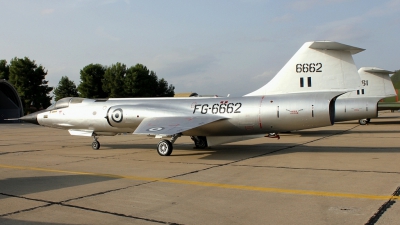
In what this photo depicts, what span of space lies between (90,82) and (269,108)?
60.0 m

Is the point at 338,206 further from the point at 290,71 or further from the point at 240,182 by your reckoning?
the point at 290,71

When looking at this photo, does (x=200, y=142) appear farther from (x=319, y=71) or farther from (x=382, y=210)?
(x=382, y=210)

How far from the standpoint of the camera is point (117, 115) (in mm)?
14234

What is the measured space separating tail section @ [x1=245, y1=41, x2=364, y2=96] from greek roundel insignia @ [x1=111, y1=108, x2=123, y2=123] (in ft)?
19.0

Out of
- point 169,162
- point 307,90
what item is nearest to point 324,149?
point 307,90

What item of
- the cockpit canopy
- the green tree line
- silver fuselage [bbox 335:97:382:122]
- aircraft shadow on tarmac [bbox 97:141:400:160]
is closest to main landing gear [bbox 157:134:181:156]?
aircraft shadow on tarmac [bbox 97:141:400:160]

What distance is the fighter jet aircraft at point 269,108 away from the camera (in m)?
11.6

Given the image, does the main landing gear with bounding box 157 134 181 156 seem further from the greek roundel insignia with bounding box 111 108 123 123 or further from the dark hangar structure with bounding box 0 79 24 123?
the dark hangar structure with bounding box 0 79 24 123

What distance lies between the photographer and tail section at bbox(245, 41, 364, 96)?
11.8 metres

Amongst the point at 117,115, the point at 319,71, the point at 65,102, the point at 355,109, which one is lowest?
the point at 355,109

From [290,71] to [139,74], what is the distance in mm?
57061

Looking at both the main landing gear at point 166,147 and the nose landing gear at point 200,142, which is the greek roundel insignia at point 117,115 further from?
the nose landing gear at point 200,142

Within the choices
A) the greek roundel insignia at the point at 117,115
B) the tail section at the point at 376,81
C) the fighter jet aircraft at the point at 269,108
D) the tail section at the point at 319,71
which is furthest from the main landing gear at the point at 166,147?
the tail section at the point at 376,81

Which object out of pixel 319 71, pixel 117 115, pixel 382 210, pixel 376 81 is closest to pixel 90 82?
pixel 376 81
